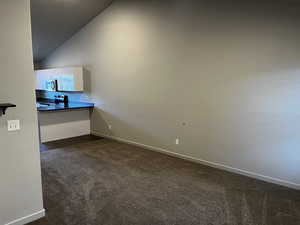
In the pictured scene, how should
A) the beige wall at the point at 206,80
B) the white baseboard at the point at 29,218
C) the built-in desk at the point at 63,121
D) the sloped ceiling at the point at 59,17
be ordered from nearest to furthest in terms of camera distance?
the white baseboard at the point at 29,218, the beige wall at the point at 206,80, the sloped ceiling at the point at 59,17, the built-in desk at the point at 63,121

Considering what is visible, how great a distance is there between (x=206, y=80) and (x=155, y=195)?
7.14 ft

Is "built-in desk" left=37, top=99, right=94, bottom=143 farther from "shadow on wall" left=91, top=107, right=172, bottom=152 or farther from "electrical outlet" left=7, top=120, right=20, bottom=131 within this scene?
"electrical outlet" left=7, top=120, right=20, bottom=131

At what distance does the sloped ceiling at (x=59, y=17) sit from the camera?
501 centimetres

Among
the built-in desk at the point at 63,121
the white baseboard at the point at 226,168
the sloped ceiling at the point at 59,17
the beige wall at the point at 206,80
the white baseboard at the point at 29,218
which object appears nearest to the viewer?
the white baseboard at the point at 29,218

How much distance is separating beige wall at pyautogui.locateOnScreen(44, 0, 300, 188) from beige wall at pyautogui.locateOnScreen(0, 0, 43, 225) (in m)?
2.77

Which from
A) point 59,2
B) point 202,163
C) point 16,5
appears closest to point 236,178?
point 202,163

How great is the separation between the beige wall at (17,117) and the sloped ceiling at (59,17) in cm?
306

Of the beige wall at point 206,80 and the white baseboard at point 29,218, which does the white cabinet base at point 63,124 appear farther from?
the white baseboard at point 29,218

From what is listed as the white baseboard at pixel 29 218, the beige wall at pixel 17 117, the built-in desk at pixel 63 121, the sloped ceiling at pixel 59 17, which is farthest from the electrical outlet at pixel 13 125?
the sloped ceiling at pixel 59 17

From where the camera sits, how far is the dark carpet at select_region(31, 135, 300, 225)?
8.46 ft

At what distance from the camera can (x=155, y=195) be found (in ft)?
10.1

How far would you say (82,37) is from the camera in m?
6.31

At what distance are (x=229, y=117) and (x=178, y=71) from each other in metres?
1.32

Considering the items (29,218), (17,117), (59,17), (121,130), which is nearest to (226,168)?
(121,130)
